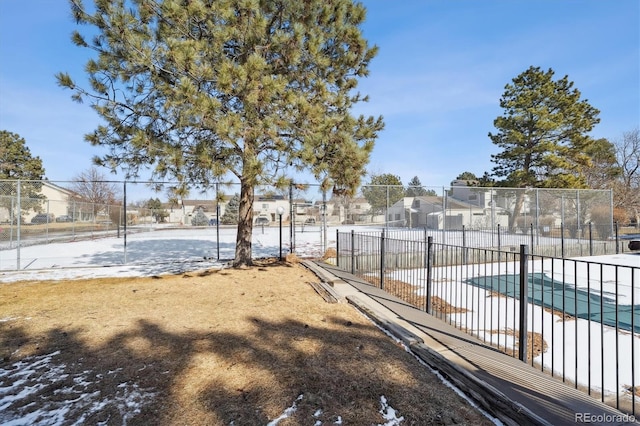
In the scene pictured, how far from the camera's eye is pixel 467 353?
305 centimetres

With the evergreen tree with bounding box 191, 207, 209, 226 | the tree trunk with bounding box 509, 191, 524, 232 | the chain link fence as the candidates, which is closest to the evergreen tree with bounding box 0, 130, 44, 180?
the chain link fence

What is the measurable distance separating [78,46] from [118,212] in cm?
1860

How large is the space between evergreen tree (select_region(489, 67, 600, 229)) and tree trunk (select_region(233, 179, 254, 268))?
20364 mm

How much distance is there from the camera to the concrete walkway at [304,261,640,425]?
6.71 ft

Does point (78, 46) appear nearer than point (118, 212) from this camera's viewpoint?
Yes

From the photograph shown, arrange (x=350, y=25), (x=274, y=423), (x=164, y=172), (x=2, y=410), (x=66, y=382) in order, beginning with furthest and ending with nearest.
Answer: (x=350, y=25) → (x=164, y=172) → (x=66, y=382) → (x=2, y=410) → (x=274, y=423)

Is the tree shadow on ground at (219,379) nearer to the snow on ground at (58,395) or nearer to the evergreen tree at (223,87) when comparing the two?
the snow on ground at (58,395)

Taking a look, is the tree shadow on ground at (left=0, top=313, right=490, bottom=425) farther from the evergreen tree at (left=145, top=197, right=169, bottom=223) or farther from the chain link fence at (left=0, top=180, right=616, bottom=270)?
the evergreen tree at (left=145, top=197, right=169, bottom=223)

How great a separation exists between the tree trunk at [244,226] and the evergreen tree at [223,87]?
104 centimetres

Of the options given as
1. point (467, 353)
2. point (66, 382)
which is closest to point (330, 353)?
point (467, 353)

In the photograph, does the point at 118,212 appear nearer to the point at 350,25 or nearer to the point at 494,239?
the point at 350,25

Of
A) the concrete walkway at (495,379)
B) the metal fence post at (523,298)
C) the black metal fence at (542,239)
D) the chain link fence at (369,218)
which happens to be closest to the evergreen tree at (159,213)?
the chain link fence at (369,218)

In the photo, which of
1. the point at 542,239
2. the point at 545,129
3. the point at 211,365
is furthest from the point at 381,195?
the point at 545,129

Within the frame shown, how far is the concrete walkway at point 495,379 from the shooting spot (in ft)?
6.71
